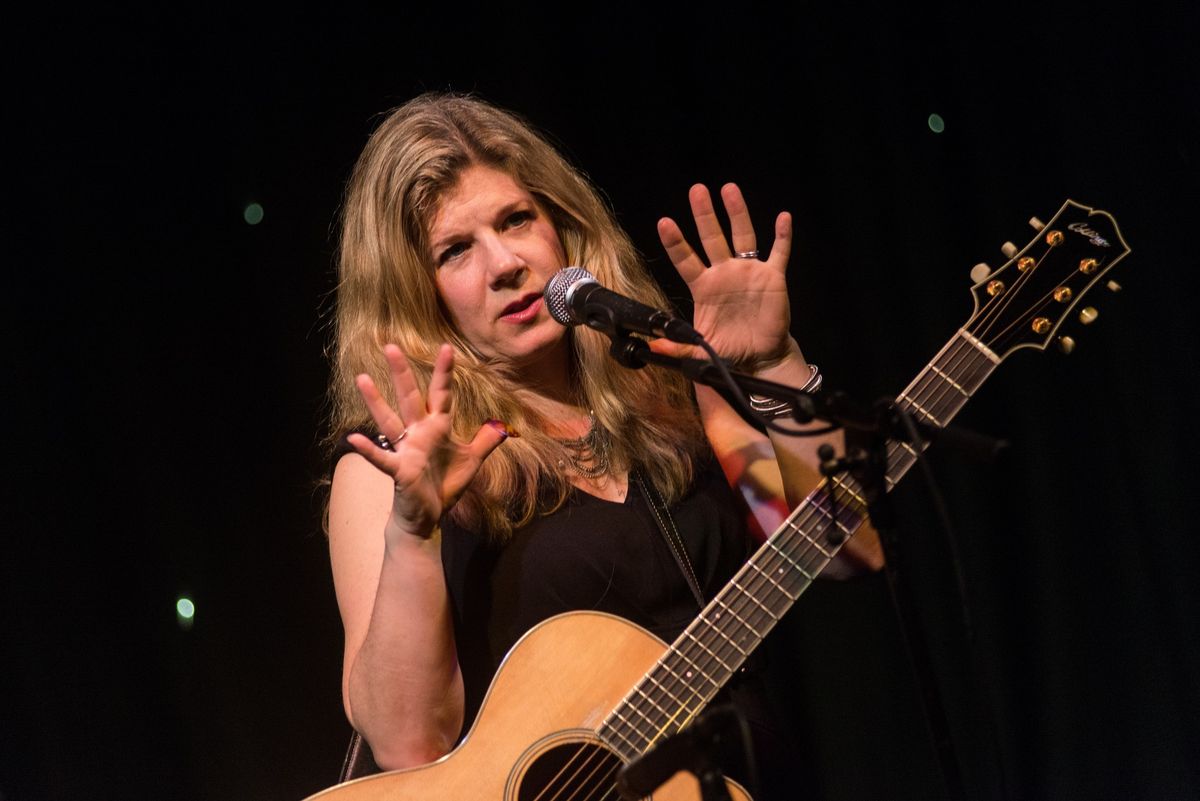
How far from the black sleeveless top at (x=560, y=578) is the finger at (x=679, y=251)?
0.43 meters

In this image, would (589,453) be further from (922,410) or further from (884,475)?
(884,475)

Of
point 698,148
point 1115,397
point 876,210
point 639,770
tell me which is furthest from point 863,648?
point 639,770

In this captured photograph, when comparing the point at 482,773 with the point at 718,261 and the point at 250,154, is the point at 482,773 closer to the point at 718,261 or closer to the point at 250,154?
the point at 718,261

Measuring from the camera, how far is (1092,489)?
3.08m

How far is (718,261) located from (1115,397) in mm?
1588

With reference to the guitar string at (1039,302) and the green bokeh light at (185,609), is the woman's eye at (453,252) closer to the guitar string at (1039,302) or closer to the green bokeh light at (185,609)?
the guitar string at (1039,302)

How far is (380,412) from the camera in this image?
5.32 feet

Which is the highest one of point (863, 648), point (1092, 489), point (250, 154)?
point (250, 154)

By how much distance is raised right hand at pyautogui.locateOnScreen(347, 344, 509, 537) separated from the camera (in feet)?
5.25

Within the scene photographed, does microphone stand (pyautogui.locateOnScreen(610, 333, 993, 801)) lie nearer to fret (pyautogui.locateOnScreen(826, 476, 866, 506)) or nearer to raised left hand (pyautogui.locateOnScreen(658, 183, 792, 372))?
fret (pyautogui.locateOnScreen(826, 476, 866, 506))

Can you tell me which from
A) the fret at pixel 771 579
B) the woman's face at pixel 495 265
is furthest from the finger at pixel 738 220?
the fret at pixel 771 579

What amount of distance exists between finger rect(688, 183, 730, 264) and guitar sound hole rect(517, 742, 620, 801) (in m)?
0.85

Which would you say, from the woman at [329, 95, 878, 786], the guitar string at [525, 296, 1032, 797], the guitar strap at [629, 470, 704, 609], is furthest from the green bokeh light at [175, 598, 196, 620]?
the guitar string at [525, 296, 1032, 797]

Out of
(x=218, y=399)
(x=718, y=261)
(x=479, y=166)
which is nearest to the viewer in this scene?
(x=718, y=261)
